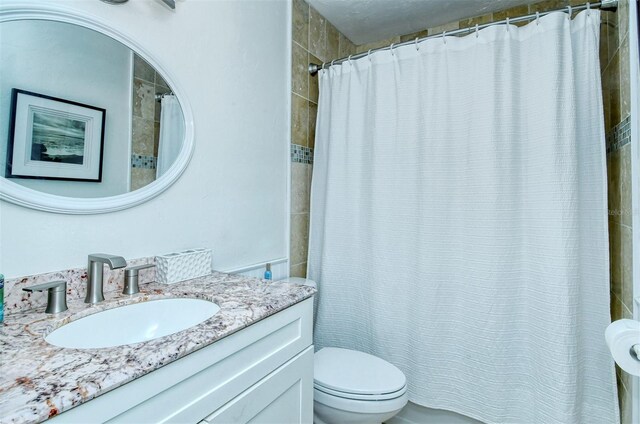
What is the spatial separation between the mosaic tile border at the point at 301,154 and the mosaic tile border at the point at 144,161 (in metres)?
0.82

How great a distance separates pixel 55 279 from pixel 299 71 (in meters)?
1.54

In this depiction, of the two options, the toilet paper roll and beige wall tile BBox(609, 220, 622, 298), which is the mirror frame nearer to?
the toilet paper roll

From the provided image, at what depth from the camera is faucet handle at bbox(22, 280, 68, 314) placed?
0.81m

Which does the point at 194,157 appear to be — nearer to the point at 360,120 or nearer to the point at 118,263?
the point at 118,263

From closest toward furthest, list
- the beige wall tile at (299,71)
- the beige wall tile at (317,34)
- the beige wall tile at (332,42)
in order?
the beige wall tile at (299,71)
the beige wall tile at (317,34)
the beige wall tile at (332,42)

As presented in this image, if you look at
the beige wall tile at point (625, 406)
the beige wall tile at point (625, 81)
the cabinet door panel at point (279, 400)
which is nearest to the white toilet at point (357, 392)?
the cabinet door panel at point (279, 400)

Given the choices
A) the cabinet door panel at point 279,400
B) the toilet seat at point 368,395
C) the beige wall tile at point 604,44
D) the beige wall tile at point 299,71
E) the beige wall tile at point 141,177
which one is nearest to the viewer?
the cabinet door panel at point 279,400

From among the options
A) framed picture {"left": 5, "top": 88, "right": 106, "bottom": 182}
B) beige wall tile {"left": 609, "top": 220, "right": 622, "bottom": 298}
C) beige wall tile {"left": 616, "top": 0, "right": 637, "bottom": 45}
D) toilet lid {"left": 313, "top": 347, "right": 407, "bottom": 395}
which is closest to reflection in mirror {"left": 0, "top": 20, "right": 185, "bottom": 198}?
framed picture {"left": 5, "top": 88, "right": 106, "bottom": 182}

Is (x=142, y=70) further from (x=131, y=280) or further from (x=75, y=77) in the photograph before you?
(x=131, y=280)

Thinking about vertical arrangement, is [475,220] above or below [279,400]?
above

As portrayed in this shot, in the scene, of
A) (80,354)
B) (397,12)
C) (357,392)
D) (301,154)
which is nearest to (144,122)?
(80,354)

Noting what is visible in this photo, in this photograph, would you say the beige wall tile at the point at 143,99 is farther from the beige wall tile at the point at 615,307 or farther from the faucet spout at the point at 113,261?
the beige wall tile at the point at 615,307

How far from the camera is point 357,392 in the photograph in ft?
4.15

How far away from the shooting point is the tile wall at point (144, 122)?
44.3 inches
